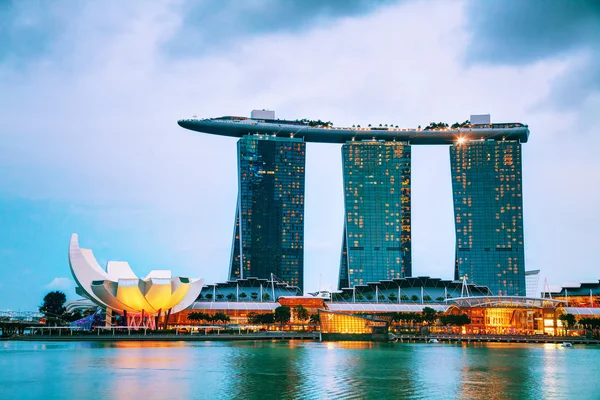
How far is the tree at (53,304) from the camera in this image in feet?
565

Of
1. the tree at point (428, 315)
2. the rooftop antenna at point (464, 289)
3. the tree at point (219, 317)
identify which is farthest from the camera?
the rooftop antenna at point (464, 289)

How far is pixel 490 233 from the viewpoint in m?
195

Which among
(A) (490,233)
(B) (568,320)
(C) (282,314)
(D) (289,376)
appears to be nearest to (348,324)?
(C) (282,314)

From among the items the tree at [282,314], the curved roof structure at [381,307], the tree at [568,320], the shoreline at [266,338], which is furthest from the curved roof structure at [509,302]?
the tree at [282,314]

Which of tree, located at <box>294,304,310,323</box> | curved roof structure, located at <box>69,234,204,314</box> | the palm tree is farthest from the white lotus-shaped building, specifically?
the palm tree

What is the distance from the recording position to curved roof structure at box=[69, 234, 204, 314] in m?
121

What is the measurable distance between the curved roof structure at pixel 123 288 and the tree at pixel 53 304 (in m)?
50.5

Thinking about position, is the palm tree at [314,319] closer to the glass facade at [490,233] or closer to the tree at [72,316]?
the glass facade at [490,233]

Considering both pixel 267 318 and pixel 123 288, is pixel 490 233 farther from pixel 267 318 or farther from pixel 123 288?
pixel 123 288

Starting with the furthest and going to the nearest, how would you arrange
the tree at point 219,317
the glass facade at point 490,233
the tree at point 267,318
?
the glass facade at point 490,233, the tree at point 219,317, the tree at point 267,318

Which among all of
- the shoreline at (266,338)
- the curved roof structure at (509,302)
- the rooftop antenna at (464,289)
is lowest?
the shoreline at (266,338)

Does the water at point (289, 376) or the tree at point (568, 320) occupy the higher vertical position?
the tree at point (568, 320)

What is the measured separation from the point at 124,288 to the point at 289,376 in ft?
227

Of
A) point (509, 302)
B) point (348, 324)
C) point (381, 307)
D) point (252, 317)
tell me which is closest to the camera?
point (348, 324)
